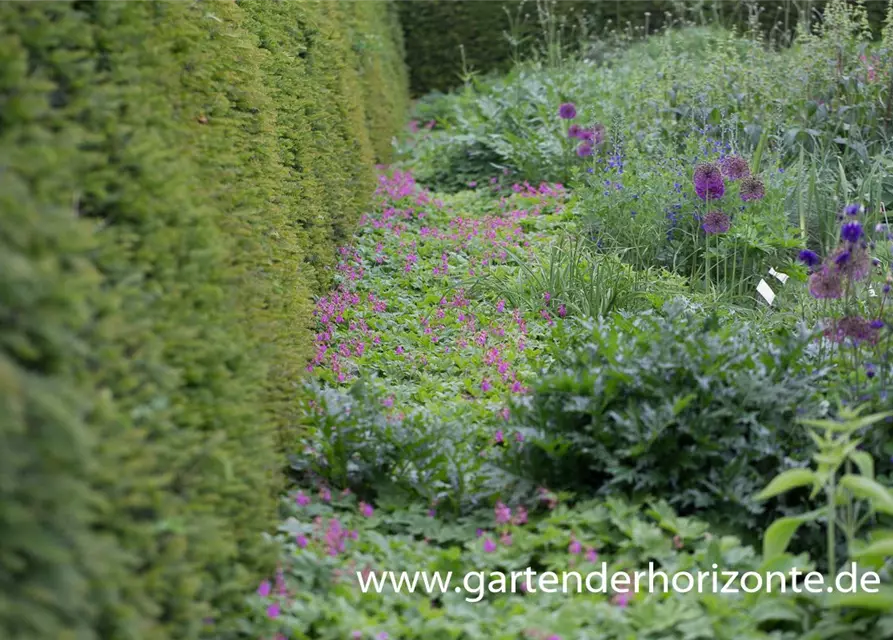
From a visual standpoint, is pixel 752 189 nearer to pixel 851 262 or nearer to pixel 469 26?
pixel 851 262

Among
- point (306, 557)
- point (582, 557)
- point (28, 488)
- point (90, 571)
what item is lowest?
point (582, 557)

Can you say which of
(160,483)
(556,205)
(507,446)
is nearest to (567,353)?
(507,446)

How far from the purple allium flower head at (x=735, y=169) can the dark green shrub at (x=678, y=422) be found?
2.12 metres

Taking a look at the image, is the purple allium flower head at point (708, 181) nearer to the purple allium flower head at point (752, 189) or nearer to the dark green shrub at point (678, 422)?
the purple allium flower head at point (752, 189)

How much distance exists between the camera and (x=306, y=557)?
265 cm

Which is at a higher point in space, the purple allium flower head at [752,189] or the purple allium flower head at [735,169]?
the purple allium flower head at [735,169]

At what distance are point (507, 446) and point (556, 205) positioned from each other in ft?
13.2

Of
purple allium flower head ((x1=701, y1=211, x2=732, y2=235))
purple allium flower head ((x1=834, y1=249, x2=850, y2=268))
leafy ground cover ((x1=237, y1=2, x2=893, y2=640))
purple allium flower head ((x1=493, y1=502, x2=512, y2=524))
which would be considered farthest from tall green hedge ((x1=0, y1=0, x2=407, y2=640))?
purple allium flower head ((x1=701, y1=211, x2=732, y2=235))

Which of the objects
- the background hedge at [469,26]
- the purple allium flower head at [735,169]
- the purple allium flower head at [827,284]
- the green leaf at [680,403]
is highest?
the background hedge at [469,26]

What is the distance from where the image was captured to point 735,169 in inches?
205

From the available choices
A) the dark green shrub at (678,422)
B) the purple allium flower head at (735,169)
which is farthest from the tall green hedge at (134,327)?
the purple allium flower head at (735,169)

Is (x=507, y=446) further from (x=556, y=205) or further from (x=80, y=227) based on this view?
(x=556, y=205)

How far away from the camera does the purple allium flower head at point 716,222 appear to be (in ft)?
15.9

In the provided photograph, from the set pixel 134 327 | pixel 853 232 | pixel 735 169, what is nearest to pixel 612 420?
pixel 853 232
